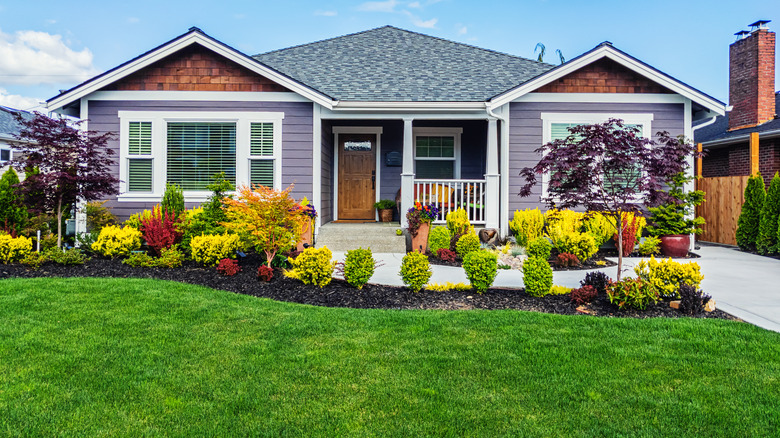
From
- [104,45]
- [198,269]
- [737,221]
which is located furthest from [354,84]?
[104,45]

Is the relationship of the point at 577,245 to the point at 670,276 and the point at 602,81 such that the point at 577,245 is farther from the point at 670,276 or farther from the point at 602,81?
the point at 602,81

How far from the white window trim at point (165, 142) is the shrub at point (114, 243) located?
1960 millimetres

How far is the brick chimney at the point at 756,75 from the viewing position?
44.4 ft

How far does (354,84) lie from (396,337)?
8.07 meters

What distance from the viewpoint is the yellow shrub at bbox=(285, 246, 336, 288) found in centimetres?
595

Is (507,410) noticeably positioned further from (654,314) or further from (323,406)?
(654,314)

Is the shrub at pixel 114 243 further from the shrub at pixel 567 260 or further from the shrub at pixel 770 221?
the shrub at pixel 770 221

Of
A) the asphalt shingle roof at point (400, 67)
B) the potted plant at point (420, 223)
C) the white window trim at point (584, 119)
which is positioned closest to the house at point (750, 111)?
the white window trim at point (584, 119)

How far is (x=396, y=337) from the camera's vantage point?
159 inches

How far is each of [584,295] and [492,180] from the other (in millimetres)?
4903

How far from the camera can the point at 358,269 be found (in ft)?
19.2

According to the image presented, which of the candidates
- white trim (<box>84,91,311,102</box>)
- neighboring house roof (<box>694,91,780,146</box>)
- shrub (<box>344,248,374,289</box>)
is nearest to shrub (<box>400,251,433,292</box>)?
shrub (<box>344,248,374,289</box>)

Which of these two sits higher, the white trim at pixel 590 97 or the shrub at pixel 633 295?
the white trim at pixel 590 97

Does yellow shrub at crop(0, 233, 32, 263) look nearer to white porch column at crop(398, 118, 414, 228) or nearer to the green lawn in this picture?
the green lawn
